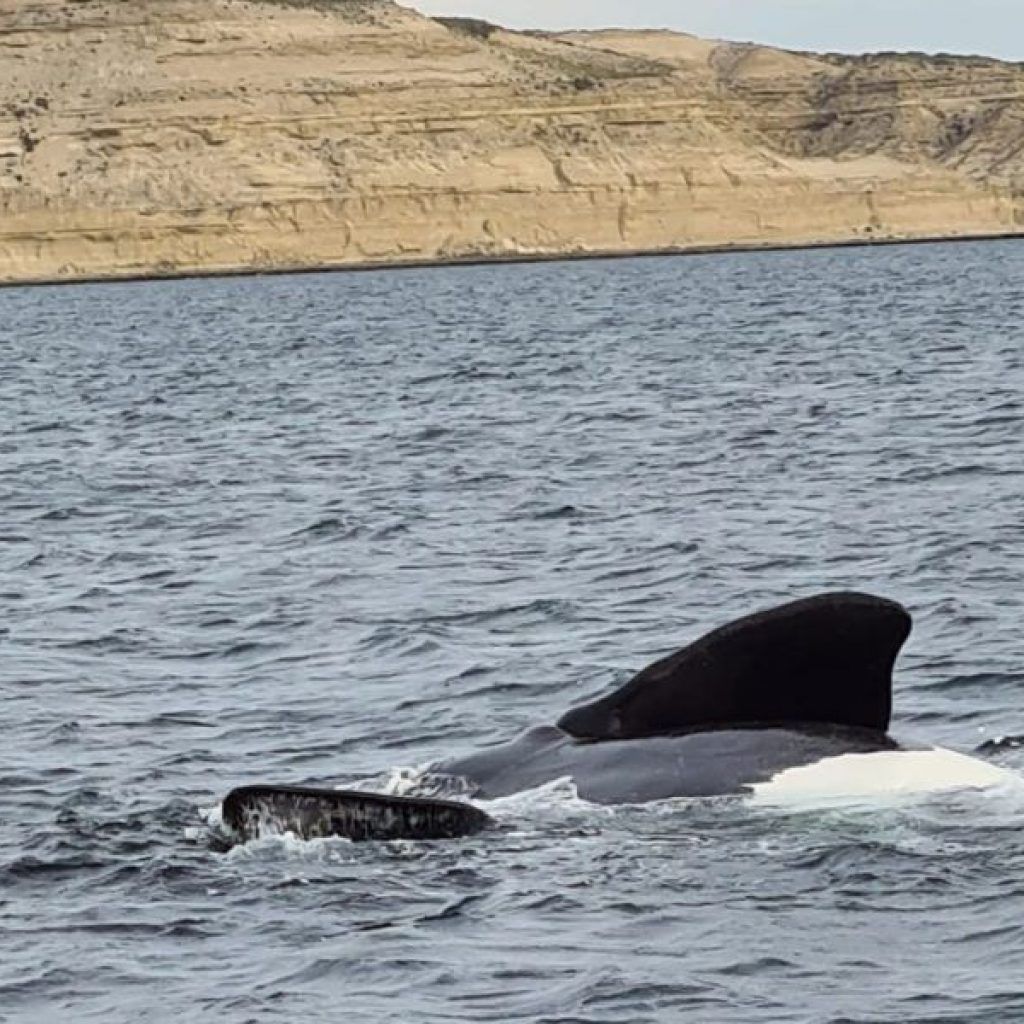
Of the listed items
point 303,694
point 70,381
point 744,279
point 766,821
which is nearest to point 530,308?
point 744,279

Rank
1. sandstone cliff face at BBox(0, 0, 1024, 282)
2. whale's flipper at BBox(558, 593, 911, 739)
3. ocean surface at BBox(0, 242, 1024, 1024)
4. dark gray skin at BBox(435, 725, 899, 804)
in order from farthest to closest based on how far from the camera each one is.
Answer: sandstone cliff face at BBox(0, 0, 1024, 282) < dark gray skin at BBox(435, 725, 899, 804) < whale's flipper at BBox(558, 593, 911, 739) < ocean surface at BBox(0, 242, 1024, 1024)

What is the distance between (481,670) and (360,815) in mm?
5884

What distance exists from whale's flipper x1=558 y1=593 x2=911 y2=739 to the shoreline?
123059 millimetres

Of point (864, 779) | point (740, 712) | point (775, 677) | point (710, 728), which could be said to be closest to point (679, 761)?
point (710, 728)

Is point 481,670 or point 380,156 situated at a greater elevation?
point 481,670

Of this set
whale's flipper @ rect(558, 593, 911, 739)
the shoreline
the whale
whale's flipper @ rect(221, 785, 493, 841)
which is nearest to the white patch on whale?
the whale

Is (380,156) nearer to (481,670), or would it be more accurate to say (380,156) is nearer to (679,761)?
(481,670)

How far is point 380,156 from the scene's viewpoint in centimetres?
14062

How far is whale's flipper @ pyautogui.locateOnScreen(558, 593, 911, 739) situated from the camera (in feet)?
39.8

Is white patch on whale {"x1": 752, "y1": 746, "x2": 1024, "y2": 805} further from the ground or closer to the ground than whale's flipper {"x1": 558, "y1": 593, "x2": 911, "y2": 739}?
closer to the ground

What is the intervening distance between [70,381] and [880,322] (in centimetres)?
1844

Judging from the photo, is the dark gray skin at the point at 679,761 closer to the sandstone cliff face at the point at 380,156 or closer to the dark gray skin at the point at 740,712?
the dark gray skin at the point at 740,712

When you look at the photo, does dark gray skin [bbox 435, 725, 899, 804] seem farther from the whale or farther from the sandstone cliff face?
the sandstone cliff face

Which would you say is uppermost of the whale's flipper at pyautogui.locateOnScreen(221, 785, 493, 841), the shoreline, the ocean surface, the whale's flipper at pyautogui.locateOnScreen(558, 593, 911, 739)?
the whale's flipper at pyautogui.locateOnScreen(558, 593, 911, 739)
